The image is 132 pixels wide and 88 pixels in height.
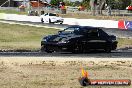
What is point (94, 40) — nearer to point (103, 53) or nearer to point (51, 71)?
point (103, 53)

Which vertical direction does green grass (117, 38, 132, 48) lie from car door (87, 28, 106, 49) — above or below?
below

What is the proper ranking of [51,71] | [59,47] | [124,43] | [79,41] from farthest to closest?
[124,43]
[79,41]
[59,47]
[51,71]

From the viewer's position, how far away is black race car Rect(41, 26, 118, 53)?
20.3 metres

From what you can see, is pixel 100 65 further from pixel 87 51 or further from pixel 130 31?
pixel 130 31

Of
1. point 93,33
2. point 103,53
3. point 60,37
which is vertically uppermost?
point 93,33

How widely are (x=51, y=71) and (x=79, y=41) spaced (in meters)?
5.90

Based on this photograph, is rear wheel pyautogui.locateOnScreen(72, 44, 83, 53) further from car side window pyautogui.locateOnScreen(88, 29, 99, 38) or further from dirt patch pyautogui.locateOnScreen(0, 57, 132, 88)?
dirt patch pyautogui.locateOnScreen(0, 57, 132, 88)

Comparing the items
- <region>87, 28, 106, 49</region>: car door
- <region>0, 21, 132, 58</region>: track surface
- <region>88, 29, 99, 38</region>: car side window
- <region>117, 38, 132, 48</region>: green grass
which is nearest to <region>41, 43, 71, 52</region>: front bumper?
<region>0, 21, 132, 58</region>: track surface

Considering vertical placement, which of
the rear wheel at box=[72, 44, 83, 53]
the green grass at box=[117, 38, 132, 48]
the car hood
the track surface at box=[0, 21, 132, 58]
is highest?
the car hood

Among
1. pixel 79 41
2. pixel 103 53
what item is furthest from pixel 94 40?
pixel 79 41

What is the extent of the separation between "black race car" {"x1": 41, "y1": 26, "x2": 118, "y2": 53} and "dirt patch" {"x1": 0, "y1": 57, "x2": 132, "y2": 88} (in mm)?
2196

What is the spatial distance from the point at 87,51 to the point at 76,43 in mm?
933

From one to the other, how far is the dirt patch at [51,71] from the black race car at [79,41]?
2.20 metres

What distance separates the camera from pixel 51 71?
14.9 metres
